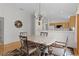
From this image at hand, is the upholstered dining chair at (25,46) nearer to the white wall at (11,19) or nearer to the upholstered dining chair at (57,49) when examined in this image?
the white wall at (11,19)

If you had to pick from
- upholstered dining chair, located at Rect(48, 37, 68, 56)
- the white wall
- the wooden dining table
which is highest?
the white wall

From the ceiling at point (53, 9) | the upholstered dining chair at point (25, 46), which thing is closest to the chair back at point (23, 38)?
the upholstered dining chair at point (25, 46)

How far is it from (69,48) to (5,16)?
119 centimetres

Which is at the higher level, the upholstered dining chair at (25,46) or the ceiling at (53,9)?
the ceiling at (53,9)

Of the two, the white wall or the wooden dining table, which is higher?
the white wall

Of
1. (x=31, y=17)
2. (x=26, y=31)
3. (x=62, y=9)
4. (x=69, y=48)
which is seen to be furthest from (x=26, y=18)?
(x=69, y=48)

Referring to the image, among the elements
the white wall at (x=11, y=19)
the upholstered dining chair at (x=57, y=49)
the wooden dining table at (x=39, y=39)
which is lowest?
the upholstered dining chair at (x=57, y=49)

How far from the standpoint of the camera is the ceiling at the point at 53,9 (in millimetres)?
1931

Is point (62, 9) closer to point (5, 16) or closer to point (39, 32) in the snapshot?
point (39, 32)

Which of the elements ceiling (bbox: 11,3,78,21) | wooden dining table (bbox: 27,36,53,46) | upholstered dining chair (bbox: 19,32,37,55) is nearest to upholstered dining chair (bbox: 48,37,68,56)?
wooden dining table (bbox: 27,36,53,46)

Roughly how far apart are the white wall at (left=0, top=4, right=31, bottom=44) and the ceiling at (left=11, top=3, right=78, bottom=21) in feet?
0.33

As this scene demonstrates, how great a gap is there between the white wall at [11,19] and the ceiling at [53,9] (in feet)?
0.33

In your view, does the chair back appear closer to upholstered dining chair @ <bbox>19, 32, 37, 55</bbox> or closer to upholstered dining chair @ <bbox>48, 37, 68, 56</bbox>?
upholstered dining chair @ <bbox>19, 32, 37, 55</bbox>

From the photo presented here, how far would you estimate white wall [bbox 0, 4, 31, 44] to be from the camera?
1903mm
